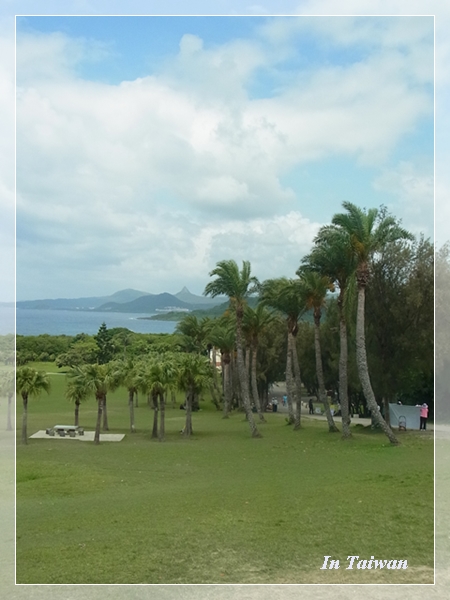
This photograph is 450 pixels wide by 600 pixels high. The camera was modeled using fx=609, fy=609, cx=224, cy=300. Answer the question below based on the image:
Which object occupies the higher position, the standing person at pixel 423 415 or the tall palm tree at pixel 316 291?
the tall palm tree at pixel 316 291

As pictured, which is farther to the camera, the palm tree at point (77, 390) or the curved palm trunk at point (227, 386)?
the curved palm trunk at point (227, 386)

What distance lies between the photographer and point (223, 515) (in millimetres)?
9938

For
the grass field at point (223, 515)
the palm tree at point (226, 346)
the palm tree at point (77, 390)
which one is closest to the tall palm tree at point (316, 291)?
the grass field at point (223, 515)

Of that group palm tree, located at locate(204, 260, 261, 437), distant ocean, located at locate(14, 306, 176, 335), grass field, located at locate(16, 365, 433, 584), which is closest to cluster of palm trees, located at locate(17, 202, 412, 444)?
palm tree, located at locate(204, 260, 261, 437)

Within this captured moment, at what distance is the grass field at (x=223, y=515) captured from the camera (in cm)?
756

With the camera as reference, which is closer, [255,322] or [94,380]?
[94,380]

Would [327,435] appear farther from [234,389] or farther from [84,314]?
[234,389]

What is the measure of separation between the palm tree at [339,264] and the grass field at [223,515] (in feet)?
15.5

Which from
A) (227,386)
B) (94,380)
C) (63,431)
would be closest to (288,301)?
(94,380)

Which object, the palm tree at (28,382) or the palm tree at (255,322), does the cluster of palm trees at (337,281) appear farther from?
the palm tree at (28,382)

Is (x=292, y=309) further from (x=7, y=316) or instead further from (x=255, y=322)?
(x=7, y=316)

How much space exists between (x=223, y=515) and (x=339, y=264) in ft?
46.8

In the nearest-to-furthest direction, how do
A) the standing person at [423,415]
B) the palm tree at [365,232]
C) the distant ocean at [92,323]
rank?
the palm tree at [365,232]
the standing person at [423,415]
the distant ocean at [92,323]

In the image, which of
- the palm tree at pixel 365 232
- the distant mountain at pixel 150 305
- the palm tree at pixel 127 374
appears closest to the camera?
the palm tree at pixel 365 232
